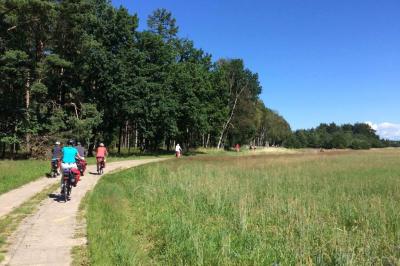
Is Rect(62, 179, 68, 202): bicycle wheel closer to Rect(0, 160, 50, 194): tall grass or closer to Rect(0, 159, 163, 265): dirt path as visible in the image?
Rect(0, 159, 163, 265): dirt path

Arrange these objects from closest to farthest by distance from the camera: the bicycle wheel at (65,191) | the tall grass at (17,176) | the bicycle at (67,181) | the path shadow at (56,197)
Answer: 1. the bicycle at (67,181)
2. the bicycle wheel at (65,191)
3. the path shadow at (56,197)
4. the tall grass at (17,176)

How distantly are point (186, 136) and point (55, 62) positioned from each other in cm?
3734

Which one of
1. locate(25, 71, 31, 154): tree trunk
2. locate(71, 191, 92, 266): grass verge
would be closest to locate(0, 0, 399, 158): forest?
locate(25, 71, 31, 154): tree trunk

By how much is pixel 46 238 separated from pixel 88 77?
131ft

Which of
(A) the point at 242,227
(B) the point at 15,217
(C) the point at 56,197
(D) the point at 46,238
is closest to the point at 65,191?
(C) the point at 56,197

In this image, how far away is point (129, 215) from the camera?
1263cm

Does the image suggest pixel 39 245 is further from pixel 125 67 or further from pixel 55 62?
pixel 125 67

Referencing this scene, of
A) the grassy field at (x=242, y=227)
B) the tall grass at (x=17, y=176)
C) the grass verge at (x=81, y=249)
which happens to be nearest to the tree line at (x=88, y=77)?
the tall grass at (x=17, y=176)

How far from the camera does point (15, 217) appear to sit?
12.0 meters

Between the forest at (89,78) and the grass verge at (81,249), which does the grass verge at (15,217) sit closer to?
the grass verge at (81,249)

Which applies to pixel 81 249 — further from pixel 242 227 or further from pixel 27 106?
pixel 27 106

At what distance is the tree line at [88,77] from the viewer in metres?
37.5

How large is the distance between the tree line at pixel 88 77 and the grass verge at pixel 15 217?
22.4 metres

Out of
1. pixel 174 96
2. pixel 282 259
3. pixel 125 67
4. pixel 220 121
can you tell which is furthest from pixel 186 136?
pixel 282 259
